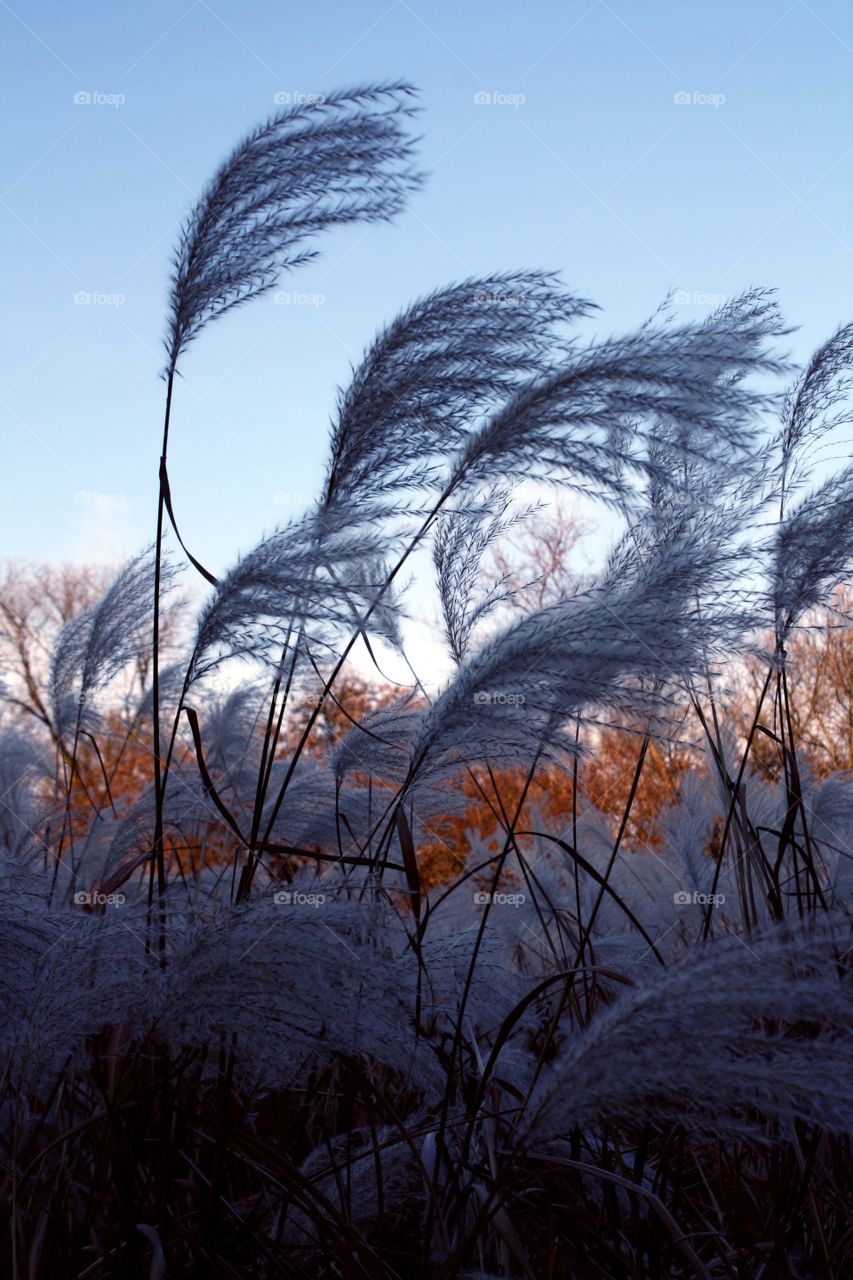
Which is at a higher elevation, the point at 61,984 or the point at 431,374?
the point at 431,374

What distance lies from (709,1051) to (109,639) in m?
2.38

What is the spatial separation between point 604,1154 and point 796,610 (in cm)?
112

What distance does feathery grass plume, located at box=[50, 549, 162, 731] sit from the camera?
3.02 metres

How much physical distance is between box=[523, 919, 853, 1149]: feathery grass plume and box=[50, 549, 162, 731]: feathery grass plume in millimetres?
2101

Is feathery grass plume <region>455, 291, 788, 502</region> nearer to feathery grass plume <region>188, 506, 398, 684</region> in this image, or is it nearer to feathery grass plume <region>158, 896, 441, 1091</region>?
feathery grass plume <region>188, 506, 398, 684</region>

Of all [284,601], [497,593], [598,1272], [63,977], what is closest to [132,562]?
[497,593]

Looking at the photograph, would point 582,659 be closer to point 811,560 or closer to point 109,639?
point 811,560

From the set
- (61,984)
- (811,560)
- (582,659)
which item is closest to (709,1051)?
(582,659)

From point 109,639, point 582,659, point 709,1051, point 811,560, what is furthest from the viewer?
point 109,639

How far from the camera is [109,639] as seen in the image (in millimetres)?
3043

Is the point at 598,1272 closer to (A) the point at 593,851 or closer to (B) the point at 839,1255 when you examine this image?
(B) the point at 839,1255

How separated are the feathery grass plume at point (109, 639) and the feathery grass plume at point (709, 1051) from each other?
2101 mm

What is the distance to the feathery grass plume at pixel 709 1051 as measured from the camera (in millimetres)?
987

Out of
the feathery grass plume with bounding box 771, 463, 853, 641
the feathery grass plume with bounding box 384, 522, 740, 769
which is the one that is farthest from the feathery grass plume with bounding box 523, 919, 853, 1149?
the feathery grass plume with bounding box 771, 463, 853, 641
